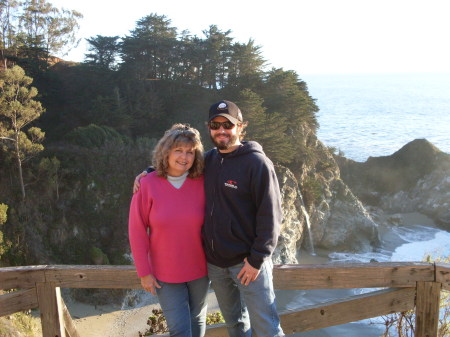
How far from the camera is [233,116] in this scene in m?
2.89

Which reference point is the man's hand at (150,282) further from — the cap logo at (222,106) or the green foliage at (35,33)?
the green foliage at (35,33)

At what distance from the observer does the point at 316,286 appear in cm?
309

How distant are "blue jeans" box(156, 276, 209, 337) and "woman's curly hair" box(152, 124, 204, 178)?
0.75m

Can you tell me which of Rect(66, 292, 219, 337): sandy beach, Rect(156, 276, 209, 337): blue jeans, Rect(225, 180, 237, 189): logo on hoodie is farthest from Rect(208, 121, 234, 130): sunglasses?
Rect(66, 292, 219, 337): sandy beach

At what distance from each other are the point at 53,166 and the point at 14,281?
18.2 m

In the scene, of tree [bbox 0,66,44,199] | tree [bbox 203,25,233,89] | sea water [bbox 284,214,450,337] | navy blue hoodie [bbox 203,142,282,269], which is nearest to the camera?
navy blue hoodie [bbox 203,142,282,269]

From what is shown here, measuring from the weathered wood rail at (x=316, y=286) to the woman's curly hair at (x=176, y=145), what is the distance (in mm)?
838

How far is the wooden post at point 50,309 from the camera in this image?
3057 millimetres

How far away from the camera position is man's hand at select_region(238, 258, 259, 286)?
8.74 feet

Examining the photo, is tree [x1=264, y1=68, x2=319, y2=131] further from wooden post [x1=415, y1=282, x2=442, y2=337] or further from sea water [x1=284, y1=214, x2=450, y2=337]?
wooden post [x1=415, y1=282, x2=442, y2=337]

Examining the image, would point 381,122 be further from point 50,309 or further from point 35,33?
point 50,309

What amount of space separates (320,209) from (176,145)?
2656 centimetres

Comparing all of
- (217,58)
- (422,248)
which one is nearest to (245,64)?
(217,58)

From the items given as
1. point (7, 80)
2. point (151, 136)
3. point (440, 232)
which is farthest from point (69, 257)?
point (440, 232)
